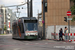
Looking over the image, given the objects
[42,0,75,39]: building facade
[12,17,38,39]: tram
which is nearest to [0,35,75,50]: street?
[12,17,38,39]: tram

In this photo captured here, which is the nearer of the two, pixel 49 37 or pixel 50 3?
pixel 49 37

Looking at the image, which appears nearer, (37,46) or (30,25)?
(37,46)

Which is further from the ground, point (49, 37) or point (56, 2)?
point (56, 2)

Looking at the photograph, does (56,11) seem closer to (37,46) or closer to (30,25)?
(30,25)

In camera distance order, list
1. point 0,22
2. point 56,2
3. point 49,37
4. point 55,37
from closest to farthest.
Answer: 1. point 55,37
2. point 49,37
3. point 56,2
4. point 0,22

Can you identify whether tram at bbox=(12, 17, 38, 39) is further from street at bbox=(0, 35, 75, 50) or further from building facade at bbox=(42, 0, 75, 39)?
building facade at bbox=(42, 0, 75, 39)

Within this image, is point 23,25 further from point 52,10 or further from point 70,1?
point 70,1

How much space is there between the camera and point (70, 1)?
3653 cm

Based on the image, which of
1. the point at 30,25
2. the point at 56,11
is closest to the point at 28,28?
the point at 30,25

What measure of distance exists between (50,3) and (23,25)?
382 inches

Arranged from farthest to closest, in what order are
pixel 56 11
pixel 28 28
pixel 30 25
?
pixel 56 11, pixel 30 25, pixel 28 28

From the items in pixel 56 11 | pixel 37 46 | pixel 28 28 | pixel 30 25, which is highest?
pixel 56 11

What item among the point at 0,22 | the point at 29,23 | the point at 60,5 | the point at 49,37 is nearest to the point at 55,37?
the point at 49,37

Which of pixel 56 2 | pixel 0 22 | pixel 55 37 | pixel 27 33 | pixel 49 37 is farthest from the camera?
pixel 0 22
